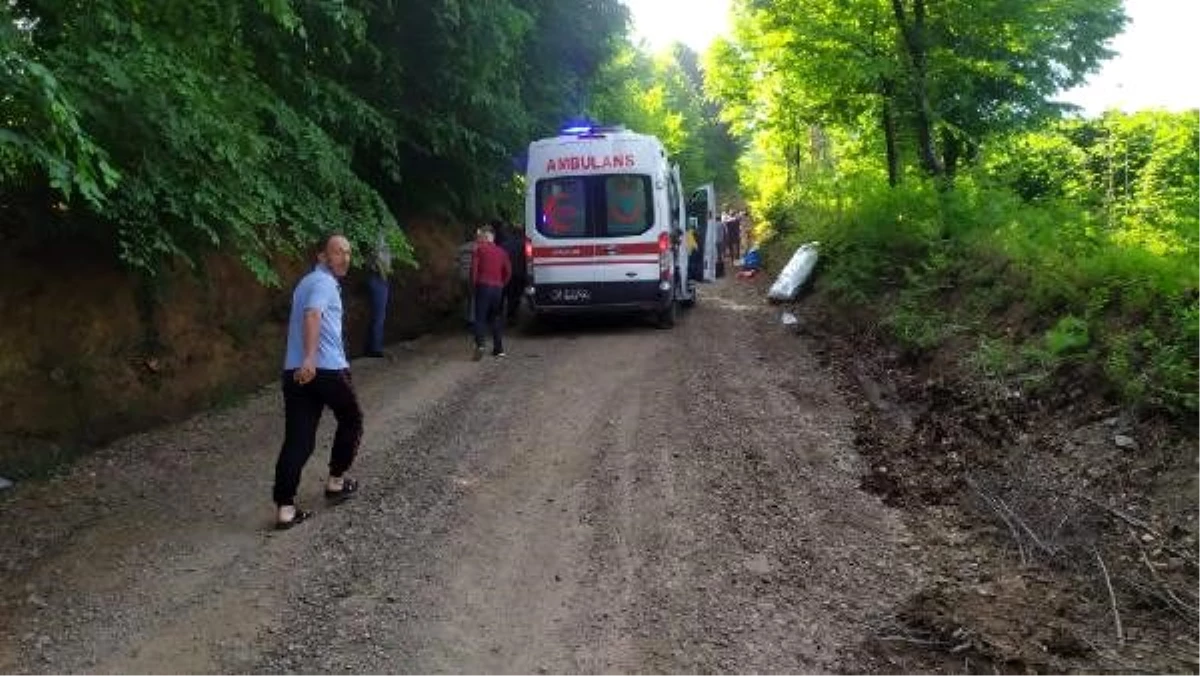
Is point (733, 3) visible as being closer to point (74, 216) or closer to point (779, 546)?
point (74, 216)

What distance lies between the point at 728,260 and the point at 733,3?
482 inches

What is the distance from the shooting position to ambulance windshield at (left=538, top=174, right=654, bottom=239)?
13656 millimetres

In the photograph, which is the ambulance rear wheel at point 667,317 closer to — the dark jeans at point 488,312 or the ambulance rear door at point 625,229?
the ambulance rear door at point 625,229

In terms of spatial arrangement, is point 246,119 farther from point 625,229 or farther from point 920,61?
point 920,61

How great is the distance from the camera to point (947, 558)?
5.58m

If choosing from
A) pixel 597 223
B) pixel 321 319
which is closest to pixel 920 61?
pixel 597 223

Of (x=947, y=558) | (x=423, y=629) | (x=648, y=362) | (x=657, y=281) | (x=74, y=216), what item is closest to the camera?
(x=423, y=629)

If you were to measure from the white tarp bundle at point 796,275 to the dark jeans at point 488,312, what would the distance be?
5386 millimetres

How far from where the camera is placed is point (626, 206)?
13.7m

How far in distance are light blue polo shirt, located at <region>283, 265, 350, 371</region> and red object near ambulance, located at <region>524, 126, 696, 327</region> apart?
7453 mm

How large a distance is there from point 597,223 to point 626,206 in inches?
18.5

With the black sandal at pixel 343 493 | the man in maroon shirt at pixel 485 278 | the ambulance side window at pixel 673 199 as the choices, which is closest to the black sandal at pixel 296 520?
the black sandal at pixel 343 493

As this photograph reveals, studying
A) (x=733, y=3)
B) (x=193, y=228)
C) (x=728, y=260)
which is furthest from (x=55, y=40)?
(x=728, y=260)

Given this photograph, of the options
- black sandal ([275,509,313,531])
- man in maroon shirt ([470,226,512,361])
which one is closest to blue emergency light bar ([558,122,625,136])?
man in maroon shirt ([470,226,512,361])
